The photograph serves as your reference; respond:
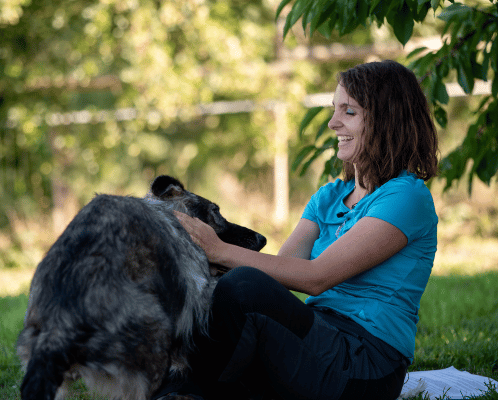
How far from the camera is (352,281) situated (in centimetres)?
240

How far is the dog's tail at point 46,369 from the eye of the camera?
5.68 ft

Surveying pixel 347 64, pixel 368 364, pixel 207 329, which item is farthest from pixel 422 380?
pixel 347 64

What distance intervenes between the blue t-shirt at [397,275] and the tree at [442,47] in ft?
2.62

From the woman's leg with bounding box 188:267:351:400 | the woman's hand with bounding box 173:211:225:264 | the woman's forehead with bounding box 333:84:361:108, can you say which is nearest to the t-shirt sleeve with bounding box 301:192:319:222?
the woman's forehead with bounding box 333:84:361:108

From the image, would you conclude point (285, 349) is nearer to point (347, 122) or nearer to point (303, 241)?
point (303, 241)

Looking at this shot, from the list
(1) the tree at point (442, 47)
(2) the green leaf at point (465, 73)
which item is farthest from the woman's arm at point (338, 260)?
(2) the green leaf at point (465, 73)

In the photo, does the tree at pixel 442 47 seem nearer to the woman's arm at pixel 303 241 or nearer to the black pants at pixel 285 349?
the woman's arm at pixel 303 241

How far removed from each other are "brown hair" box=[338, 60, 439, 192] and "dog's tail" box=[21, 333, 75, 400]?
5.14 ft

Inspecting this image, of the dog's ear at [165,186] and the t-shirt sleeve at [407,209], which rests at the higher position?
the dog's ear at [165,186]

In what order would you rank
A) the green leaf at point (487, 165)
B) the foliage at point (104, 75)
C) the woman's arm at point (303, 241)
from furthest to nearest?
the foliage at point (104, 75) < the green leaf at point (487, 165) < the woman's arm at point (303, 241)

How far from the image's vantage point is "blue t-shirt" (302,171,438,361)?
89.0 inches

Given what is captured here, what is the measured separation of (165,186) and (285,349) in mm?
1143

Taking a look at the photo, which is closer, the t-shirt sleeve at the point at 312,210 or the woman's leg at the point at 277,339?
the woman's leg at the point at 277,339

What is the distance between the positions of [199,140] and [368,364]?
11.8 m
